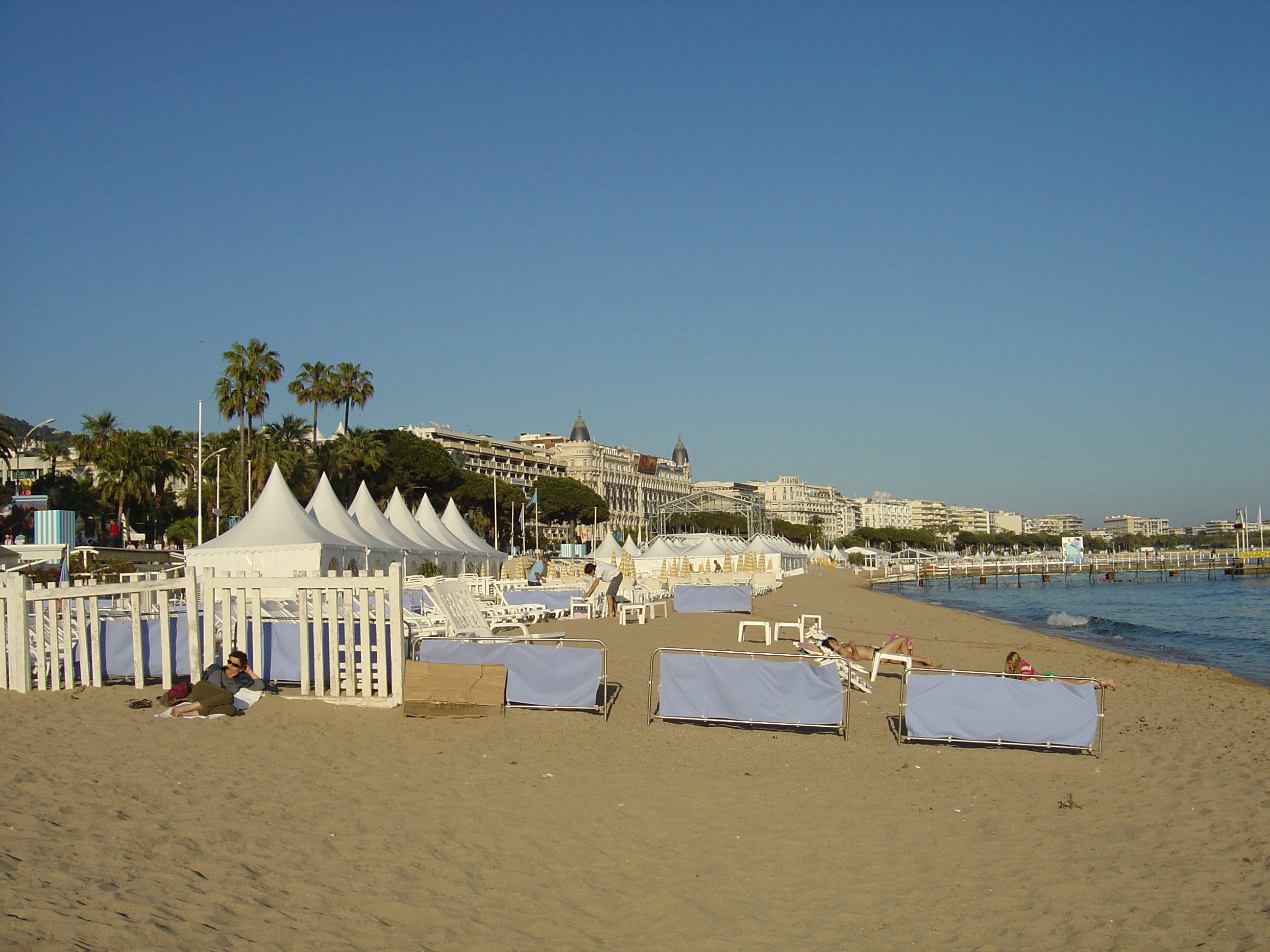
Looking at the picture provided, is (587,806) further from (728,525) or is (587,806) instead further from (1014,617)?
(728,525)

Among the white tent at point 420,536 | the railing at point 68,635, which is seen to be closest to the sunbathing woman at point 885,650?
the railing at point 68,635

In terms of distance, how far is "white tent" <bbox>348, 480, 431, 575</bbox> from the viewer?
30.6 m

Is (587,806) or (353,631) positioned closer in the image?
(587,806)

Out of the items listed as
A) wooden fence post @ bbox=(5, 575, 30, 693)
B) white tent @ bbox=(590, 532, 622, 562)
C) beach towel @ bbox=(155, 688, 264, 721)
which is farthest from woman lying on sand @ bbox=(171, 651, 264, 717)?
white tent @ bbox=(590, 532, 622, 562)

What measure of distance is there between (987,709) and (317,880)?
669cm

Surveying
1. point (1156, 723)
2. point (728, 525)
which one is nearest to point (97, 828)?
point (1156, 723)

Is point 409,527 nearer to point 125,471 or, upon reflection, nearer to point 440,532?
point 440,532

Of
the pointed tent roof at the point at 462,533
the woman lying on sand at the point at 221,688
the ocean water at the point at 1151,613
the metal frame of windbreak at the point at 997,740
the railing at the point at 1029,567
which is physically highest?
the pointed tent roof at the point at 462,533

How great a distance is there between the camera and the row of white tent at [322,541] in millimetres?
22969

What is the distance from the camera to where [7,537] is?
149 ft

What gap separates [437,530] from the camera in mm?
37562

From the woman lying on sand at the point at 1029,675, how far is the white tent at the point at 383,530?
21.1 metres

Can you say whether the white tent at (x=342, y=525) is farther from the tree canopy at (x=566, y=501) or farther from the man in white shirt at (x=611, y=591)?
the tree canopy at (x=566, y=501)

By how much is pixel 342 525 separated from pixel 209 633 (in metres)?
17.8
